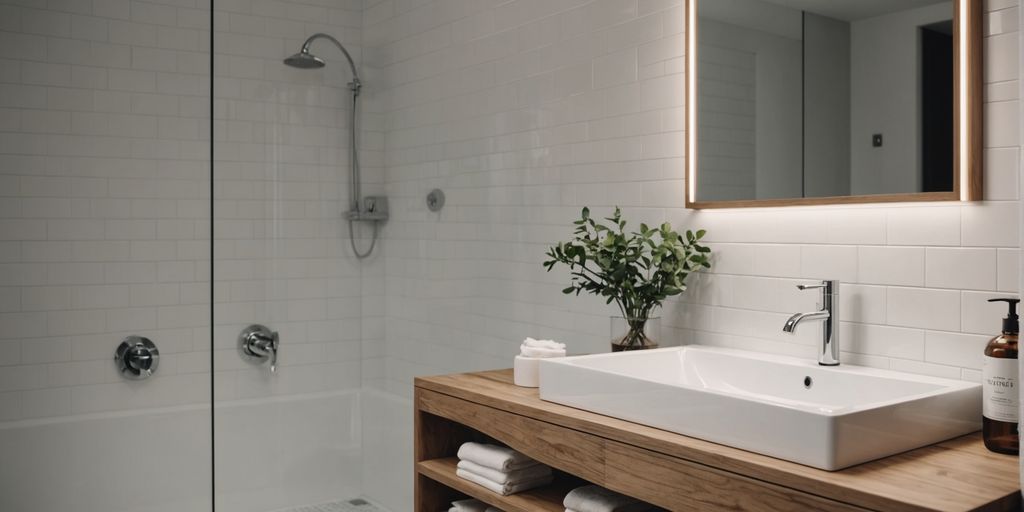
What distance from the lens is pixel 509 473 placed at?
2184 mm

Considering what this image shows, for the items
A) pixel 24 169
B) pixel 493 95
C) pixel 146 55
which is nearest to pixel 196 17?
pixel 146 55

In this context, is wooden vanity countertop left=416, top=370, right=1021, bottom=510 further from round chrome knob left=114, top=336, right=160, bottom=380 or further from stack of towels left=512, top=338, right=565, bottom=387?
round chrome knob left=114, top=336, right=160, bottom=380

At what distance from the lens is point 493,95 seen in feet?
10.6

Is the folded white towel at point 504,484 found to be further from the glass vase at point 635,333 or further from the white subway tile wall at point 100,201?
the white subway tile wall at point 100,201

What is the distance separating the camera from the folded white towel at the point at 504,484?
218 centimetres

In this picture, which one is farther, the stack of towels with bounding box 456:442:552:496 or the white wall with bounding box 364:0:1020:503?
the stack of towels with bounding box 456:442:552:496

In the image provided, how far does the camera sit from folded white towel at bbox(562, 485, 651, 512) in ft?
6.30

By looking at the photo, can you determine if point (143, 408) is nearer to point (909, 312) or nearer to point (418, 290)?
point (418, 290)

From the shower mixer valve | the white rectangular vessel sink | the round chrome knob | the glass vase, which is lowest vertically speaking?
the round chrome knob

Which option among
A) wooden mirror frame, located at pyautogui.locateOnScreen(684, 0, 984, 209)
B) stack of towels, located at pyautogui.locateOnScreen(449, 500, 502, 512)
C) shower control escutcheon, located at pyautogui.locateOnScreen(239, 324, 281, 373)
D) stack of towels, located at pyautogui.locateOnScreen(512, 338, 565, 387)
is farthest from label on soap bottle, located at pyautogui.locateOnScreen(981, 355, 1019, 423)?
shower control escutcheon, located at pyautogui.locateOnScreen(239, 324, 281, 373)

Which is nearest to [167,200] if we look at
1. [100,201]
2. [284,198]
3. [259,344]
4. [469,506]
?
[100,201]

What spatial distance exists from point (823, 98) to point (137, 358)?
2493 millimetres

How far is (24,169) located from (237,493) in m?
1.45

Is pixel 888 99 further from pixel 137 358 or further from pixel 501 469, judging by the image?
pixel 137 358
